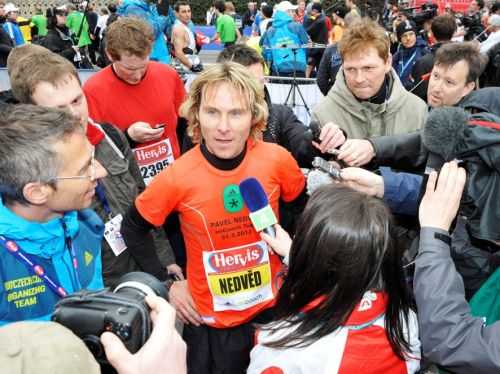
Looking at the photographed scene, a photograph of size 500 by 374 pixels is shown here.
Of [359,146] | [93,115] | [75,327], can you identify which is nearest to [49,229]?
[75,327]

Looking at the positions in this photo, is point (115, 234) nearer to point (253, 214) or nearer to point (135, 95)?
point (253, 214)

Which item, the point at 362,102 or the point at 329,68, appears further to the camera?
the point at 329,68

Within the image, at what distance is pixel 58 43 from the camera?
942 centimetres

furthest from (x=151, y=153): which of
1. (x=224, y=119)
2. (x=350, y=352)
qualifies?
(x=350, y=352)

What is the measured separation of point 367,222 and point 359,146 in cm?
105

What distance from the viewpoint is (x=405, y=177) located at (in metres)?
2.42

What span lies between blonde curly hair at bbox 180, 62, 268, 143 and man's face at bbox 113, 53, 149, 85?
1.29 metres

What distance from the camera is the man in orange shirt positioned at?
229 centimetres

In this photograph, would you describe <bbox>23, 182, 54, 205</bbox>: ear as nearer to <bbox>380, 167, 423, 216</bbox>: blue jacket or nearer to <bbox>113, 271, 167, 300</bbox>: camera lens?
<bbox>113, 271, 167, 300</bbox>: camera lens

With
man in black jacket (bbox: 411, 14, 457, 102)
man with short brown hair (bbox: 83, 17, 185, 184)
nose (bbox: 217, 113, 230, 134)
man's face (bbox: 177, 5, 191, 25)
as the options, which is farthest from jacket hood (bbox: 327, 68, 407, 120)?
man's face (bbox: 177, 5, 191, 25)

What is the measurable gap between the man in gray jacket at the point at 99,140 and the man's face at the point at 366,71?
1468mm

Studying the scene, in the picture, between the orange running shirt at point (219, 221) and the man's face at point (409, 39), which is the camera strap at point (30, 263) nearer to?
the orange running shirt at point (219, 221)

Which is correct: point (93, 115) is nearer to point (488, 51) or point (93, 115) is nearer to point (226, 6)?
point (488, 51)

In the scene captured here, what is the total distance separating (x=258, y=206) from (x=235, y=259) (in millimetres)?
312
